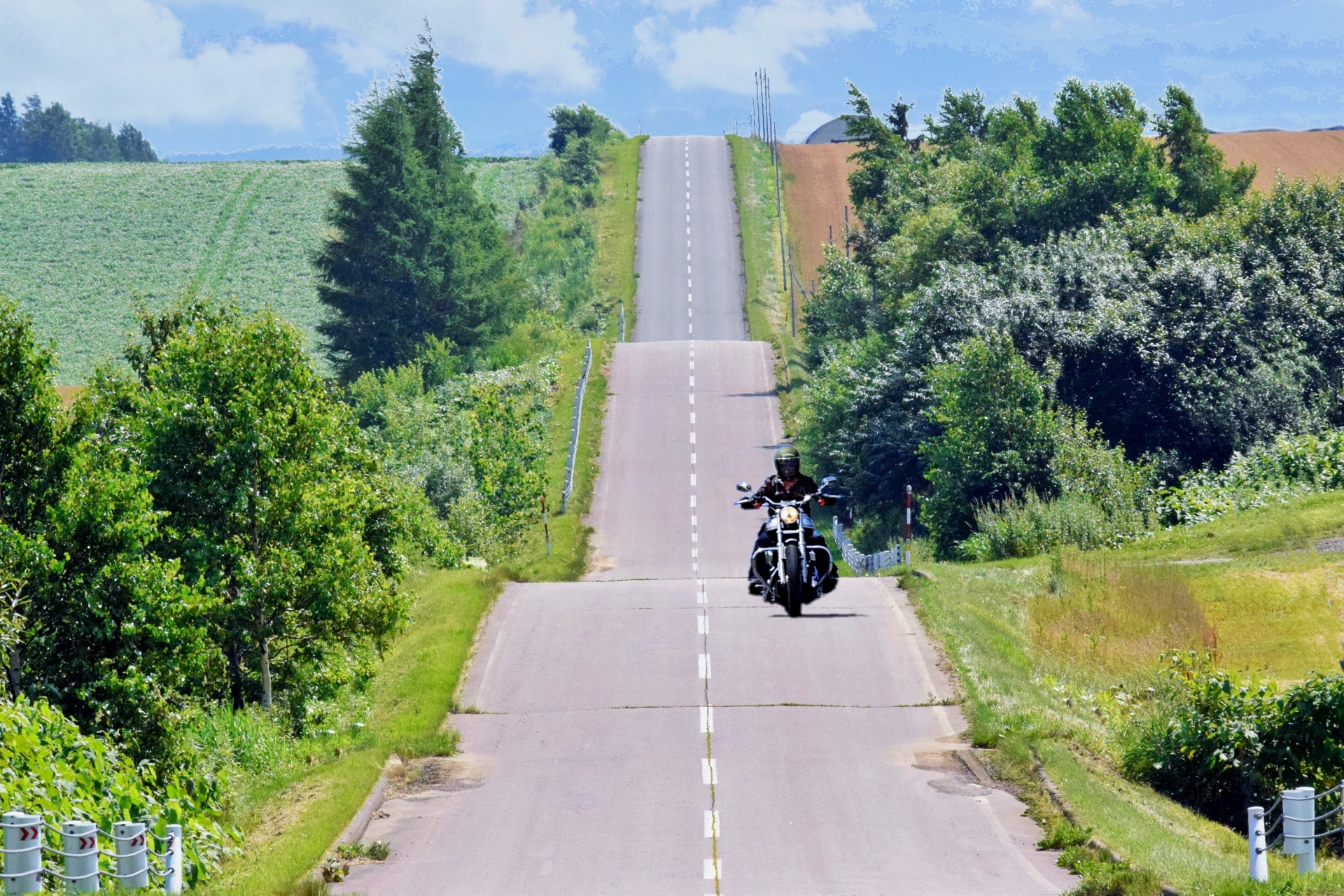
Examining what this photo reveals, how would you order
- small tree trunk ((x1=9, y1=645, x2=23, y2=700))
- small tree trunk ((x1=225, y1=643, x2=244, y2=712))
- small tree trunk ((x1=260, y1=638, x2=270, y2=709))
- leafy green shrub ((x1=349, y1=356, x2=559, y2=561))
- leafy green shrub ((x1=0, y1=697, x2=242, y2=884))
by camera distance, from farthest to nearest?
leafy green shrub ((x1=349, y1=356, x2=559, y2=561))
small tree trunk ((x1=225, y1=643, x2=244, y2=712))
small tree trunk ((x1=260, y1=638, x2=270, y2=709))
small tree trunk ((x1=9, y1=645, x2=23, y2=700))
leafy green shrub ((x1=0, y1=697, x2=242, y2=884))

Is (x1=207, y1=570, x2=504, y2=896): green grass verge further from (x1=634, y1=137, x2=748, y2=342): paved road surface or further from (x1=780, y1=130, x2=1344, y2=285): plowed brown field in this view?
(x1=780, y1=130, x2=1344, y2=285): plowed brown field

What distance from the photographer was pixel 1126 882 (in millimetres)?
16000

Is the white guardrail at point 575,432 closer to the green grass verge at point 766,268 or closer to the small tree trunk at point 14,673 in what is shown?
the green grass verge at point 766,268

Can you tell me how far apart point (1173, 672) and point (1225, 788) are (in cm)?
329

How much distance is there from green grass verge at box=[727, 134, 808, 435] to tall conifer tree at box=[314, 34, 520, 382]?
51.4ft

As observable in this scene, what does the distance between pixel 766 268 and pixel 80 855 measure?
84248 millimetres

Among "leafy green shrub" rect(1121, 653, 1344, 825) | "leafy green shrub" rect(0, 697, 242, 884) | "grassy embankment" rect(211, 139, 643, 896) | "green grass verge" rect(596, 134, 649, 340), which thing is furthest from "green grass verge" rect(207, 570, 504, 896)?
"green grass verge" rect(596, 134, 649, 340)

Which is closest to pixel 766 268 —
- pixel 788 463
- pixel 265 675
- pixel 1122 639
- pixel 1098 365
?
pixel 1098 365

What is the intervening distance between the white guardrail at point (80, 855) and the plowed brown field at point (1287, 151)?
105m

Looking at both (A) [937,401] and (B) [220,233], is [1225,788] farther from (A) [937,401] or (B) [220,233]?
(B) [220,233]

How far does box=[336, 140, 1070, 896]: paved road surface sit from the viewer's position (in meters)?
17.5

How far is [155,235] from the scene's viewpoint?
126938mm

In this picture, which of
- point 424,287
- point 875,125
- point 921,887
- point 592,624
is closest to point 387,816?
point 921,887

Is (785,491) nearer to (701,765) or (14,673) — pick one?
(701,765)
